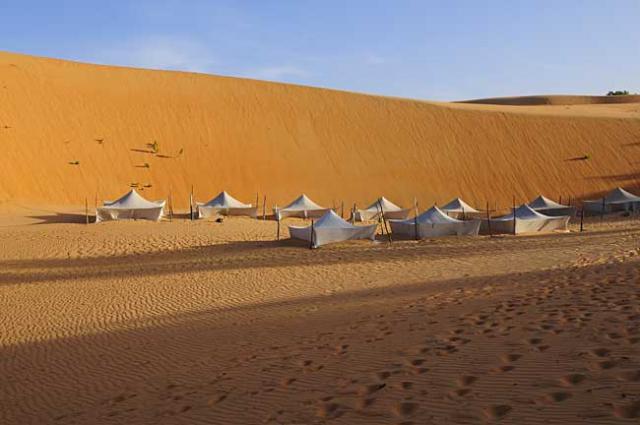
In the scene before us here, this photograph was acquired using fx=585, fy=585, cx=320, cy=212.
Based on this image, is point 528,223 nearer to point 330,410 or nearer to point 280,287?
point 280,287

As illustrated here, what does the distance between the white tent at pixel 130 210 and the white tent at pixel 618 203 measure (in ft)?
69.7

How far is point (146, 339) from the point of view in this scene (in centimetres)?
849

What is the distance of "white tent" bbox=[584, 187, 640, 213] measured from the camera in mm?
28656

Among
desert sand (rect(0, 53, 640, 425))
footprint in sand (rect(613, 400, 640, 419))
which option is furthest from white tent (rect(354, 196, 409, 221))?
footprint in sand (rect(613, 400, 640, 419))

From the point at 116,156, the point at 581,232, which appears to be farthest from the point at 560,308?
the point at 116,156

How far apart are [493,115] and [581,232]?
2513 cm

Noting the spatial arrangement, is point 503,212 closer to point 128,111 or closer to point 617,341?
point 128,111

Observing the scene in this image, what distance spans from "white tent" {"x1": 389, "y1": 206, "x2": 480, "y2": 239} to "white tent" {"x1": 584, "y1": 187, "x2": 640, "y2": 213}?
481 inches

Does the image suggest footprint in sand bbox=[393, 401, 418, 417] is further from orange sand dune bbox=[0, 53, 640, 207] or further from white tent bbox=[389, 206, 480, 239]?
orange sand dune bbox=[0, 53, 640, 207]

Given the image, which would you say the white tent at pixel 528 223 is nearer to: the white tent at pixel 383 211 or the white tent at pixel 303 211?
the white tent at pixel 383 211

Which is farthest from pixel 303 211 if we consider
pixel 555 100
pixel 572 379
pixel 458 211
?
pixel 555 100

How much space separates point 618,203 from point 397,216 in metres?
11.3

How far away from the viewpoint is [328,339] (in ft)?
23.0

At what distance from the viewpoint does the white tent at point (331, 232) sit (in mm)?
18391
